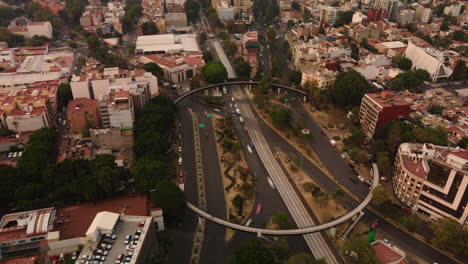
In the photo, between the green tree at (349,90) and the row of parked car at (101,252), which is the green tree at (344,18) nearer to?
the green tree at (349,90)

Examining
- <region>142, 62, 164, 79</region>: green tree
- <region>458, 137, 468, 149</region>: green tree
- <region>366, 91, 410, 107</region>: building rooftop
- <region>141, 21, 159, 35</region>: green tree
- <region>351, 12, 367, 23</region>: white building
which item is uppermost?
<region>351, 12, 367, 23</region>: white building

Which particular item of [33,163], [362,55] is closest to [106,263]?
[33,163]

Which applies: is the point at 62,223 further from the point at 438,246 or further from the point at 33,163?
the point at 438,246

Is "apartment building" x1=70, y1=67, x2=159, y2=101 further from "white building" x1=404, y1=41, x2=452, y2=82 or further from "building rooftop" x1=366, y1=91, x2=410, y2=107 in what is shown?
"white building" x1=404, y1=41, x2=452, y2=82

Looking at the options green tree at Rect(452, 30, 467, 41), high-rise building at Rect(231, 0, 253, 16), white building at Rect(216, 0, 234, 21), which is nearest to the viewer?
green tree at Rect(452, 30, 467, 41)

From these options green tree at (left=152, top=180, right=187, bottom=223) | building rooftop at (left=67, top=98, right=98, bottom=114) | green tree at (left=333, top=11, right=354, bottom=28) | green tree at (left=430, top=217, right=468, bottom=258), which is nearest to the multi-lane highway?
green tree at (left=430, top=217, right=468, bottom=258)

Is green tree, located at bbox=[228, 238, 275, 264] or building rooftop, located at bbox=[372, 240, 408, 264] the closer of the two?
green tree, located at bbox=[228, 238, 275, 264]
